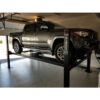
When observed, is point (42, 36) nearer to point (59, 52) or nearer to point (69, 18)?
point (59, 52)

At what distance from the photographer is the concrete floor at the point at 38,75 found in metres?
2.29

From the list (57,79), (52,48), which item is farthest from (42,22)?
(57,79)

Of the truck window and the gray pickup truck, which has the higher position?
the truck window

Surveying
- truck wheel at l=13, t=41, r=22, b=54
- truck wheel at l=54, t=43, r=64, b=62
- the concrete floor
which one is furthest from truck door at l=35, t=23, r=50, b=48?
Result: the concrete floor

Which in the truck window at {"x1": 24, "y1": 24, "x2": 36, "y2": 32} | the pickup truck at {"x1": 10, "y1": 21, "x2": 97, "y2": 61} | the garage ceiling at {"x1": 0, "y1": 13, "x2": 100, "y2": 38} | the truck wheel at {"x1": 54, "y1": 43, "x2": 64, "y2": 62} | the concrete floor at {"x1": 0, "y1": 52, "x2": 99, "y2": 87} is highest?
the garage ceiling at {"x1": 0, "y1": 13, "x2": 100, "y2": 38}

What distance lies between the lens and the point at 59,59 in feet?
6.84

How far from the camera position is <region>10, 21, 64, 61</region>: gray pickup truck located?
1979 millimetres

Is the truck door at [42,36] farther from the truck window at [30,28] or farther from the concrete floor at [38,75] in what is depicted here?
the concrete floor at [38,75]

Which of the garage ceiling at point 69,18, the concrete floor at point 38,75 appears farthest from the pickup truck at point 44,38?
the concrete floor at point 38,75

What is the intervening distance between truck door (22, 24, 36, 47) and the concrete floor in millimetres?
409

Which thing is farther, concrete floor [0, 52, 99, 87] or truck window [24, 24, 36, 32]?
concrete floor [0, 52, 99, 87]

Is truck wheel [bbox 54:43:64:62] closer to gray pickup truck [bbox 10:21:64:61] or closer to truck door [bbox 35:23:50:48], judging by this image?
gray pickup truck [bbox 10:21:64:61]

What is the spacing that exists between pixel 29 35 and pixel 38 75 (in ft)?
2.91
